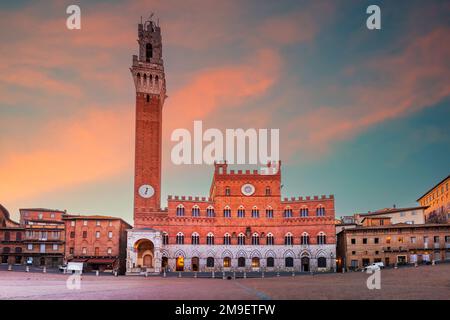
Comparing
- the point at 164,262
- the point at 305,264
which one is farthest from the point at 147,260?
the point at 305,264

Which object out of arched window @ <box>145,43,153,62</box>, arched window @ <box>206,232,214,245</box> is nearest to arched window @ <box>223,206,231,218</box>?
arched window @ <box>206,232,214,245</box>

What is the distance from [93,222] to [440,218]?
54.6m

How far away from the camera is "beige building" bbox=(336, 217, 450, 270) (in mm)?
58781

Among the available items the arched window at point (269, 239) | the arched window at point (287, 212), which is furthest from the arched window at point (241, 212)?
the arched window at point (287, 212)

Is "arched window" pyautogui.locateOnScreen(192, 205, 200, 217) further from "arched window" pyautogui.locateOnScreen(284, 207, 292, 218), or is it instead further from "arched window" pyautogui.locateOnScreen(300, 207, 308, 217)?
"arched window" pyautogui.locateOnScreen(300, 207, 308, 217)

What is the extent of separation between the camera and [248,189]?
216 feet

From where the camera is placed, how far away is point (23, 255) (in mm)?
66938

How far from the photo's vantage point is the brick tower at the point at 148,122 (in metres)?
63.9

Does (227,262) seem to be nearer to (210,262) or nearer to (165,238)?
(210,262)

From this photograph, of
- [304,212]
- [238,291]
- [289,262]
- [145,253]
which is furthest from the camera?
[304,212]

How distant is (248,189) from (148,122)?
740 inches
